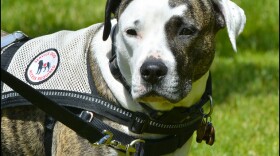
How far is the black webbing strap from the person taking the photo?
3.28 metres

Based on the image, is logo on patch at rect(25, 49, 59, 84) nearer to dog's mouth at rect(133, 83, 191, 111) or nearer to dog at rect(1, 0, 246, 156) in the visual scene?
dog at rect(1, 0, 246, 156)

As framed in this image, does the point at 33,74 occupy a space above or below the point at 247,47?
above

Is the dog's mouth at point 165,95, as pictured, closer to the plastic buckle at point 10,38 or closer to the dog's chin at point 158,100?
the dog's chin at point 158,100

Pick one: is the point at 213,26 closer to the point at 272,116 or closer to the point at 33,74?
the point at 33,74

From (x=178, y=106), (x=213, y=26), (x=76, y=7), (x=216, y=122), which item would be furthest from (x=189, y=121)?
(x=76, y=7)

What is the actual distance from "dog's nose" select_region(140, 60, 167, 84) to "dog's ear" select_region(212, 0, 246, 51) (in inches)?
19.1

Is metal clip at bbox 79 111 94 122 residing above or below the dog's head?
below

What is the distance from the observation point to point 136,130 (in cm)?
372

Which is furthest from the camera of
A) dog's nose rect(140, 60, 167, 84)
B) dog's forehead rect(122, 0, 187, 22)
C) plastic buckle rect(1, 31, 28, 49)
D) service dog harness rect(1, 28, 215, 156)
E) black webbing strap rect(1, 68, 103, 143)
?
plastic buckle rect(1, 31, 28, 49)

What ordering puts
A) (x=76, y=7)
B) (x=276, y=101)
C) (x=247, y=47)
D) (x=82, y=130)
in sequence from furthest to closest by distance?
(x=76, y=7), (x=247, y=47), (x=276, y=101), (x=82, y=130)

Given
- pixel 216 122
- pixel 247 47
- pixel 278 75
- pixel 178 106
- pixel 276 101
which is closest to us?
pixel 178 106

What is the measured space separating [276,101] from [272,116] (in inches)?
16.0

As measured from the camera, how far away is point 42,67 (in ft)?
13.0

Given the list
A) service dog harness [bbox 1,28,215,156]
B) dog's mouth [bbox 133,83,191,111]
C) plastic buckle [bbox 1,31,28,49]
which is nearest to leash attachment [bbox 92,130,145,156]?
service dog harness [bbox 1,28,215,156]
